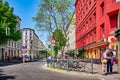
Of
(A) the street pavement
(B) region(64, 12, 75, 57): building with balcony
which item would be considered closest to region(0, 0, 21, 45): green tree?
(B) region(64, 12, 75, 57): building with balcony

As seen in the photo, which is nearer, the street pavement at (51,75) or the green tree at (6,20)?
the street pavement at (51,75)

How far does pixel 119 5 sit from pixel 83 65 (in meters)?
14.3

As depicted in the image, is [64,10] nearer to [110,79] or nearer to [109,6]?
[109,6]

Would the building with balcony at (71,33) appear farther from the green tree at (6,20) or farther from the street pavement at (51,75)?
the street pavement at (51,75)

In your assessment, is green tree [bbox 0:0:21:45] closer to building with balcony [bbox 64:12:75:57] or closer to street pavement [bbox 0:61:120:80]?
building with balcony [bbox 64:12:75:57]

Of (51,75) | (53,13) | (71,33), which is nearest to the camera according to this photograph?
(51,75)

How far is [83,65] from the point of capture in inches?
776

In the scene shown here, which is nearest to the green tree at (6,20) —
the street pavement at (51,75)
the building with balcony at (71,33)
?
the building with balcony at (71,33)

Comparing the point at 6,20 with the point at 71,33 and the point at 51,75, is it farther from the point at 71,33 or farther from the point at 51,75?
the point at 71,33

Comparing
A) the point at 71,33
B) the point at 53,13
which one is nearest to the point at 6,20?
the point at 53,13

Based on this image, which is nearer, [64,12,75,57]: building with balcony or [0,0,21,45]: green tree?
[64,12,75,57]: building with balcony

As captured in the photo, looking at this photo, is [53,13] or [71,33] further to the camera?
[71,33]

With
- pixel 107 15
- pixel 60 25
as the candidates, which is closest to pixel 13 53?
pixel 60 25

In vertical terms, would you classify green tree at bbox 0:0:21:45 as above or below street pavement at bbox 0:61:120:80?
above
